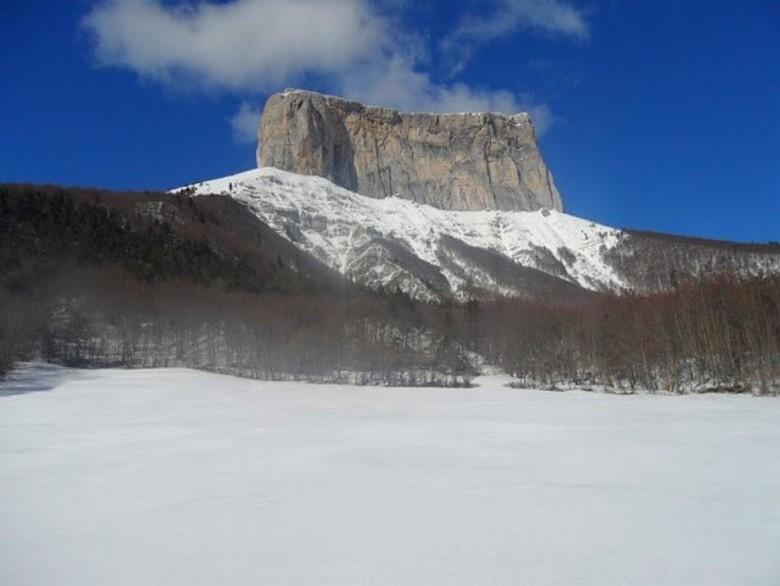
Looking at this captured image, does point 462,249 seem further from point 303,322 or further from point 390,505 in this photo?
point 390,505

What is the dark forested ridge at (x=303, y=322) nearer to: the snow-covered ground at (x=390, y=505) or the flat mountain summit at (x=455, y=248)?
the snow-covered ground at (x=390, y=505)

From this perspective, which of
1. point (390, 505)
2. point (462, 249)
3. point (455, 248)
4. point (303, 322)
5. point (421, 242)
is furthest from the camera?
point (455, 248)

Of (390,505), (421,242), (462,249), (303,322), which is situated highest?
(421,242)

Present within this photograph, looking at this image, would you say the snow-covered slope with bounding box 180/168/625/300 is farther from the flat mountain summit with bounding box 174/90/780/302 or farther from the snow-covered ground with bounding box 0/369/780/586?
the snow-covered ground with bounding box 0/369/780/586

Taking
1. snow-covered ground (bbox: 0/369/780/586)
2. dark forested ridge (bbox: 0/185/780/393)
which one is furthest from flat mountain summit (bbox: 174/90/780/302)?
snow-covered ground (bbox: 0/369/780/586)

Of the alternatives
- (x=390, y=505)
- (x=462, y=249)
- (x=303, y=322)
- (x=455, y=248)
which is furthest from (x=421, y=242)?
(x=390, y=505)

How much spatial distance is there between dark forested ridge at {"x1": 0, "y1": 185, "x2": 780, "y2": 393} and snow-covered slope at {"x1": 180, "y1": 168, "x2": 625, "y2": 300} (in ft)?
116

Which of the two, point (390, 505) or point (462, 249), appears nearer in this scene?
point (390, 505)

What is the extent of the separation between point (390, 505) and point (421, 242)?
15801 centimetres

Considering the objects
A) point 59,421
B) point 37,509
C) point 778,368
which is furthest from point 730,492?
point 778,368

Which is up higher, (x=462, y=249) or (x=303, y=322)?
(x=462, y=249)

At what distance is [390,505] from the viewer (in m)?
8.86

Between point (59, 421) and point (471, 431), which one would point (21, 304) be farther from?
point (471, 431)

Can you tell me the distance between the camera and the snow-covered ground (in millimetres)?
6336
